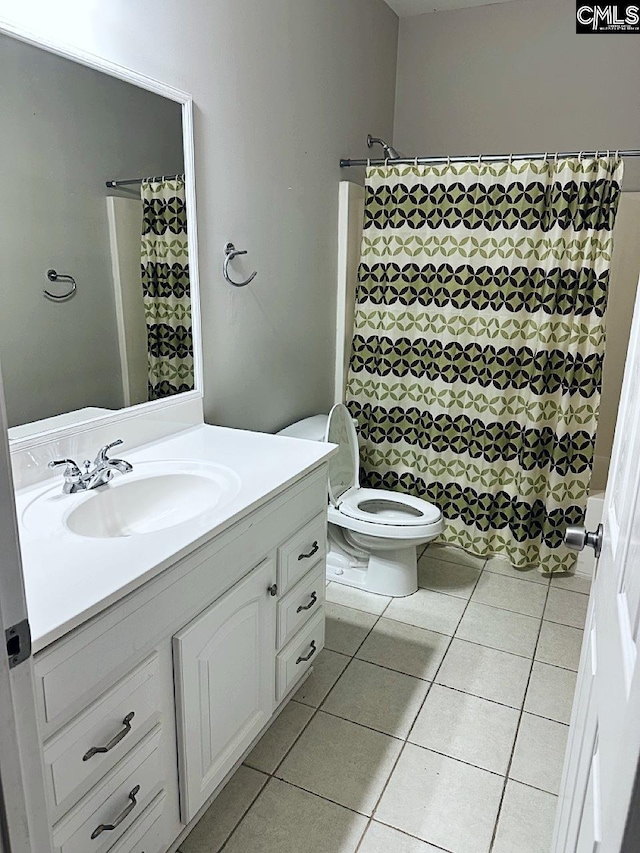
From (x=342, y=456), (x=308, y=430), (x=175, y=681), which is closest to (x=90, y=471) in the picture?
(x=175, y=681)

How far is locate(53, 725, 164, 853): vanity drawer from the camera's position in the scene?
105cm

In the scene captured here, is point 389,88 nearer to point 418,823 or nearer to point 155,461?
point 155,461

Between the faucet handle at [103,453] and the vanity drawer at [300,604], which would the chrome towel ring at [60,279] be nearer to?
the faucet handle at [103,453]

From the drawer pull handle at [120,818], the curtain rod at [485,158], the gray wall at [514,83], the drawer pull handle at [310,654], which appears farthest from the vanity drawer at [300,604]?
the gray wall at [514,83]

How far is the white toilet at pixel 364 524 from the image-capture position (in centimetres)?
242

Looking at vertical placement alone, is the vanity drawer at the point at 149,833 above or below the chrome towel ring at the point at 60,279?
below

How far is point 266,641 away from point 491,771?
0.74 metres

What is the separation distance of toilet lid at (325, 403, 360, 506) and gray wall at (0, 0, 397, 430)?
8.8 inches

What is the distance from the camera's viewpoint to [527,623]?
241 cm

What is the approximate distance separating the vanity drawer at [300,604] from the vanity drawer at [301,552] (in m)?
0.03

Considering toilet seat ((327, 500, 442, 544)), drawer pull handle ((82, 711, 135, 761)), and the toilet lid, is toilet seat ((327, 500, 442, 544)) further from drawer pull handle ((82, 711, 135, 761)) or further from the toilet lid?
drawer pull handle ((82, 711, 135, 761))

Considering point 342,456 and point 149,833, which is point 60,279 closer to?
point 149,833

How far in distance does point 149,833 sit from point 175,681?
1.03 ft

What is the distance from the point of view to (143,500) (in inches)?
63.1
